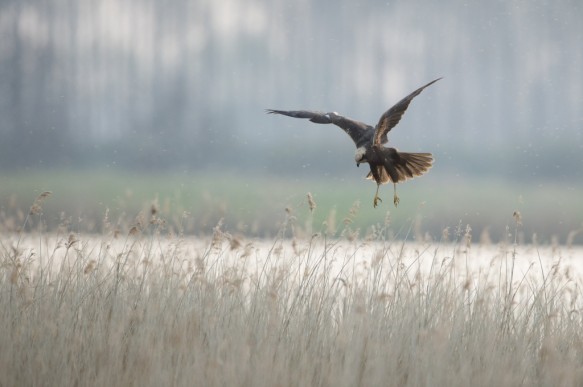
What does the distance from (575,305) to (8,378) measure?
175 inches

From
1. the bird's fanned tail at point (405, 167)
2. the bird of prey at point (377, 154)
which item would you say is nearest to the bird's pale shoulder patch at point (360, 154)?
the bird of prey at point (377, 154)

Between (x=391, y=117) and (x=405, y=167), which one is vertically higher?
(x=391, y=117)

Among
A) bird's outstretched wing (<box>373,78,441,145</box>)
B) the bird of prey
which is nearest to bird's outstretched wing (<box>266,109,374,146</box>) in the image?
the bird of prey

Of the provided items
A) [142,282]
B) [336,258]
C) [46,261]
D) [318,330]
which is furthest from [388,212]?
[46,261]

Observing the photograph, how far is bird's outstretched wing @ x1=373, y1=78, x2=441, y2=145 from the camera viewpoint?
5.45 meters

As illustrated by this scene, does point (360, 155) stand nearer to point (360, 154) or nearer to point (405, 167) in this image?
point (360, 154)

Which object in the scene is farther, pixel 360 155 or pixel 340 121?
pixel 340 121

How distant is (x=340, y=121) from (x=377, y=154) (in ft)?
1.72

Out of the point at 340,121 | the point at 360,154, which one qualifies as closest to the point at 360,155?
the point at 360,154

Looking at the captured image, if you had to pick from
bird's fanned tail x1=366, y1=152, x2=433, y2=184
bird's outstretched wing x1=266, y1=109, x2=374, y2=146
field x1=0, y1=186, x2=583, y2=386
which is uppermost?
bird's outstretched wing x1=266, y1=109, x2=374, y2=146

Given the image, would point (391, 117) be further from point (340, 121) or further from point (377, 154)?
point (340, 121)

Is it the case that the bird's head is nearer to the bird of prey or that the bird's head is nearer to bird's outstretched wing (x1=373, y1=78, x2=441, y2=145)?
the bird of prey

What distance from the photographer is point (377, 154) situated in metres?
6.62

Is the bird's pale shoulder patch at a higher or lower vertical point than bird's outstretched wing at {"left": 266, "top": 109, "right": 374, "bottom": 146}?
lower
